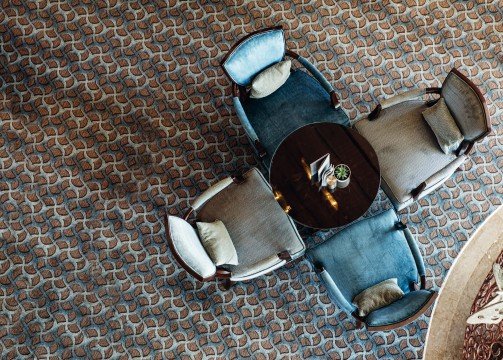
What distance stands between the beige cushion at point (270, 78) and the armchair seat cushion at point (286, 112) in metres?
0.08

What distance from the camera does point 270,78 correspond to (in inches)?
102

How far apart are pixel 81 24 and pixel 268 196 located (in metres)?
1.73

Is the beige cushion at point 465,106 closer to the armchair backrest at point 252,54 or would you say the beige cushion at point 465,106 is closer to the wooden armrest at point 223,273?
the armchair backrest at point 252,54

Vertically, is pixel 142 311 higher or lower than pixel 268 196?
lower

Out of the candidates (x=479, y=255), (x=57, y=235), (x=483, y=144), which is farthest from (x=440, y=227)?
(x=57, y=235)

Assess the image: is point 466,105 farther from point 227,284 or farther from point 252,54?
point 227,284

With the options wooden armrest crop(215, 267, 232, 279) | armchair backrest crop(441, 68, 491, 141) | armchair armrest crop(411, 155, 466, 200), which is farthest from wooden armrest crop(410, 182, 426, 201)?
wooden armrest crop(215, 267, 232, 279)

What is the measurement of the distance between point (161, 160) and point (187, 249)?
3.16 feet

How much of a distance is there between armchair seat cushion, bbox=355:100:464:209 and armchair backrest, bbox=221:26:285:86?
0.58m

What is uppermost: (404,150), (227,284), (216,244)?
(404,150)

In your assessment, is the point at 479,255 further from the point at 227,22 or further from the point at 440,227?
the point at 227,22

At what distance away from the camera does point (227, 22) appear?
328 cm

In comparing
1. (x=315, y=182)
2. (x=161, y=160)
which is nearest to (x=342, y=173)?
(x=315, y=182)

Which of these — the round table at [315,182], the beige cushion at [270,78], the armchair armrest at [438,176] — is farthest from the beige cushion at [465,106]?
the beige cushion at [270,78]
